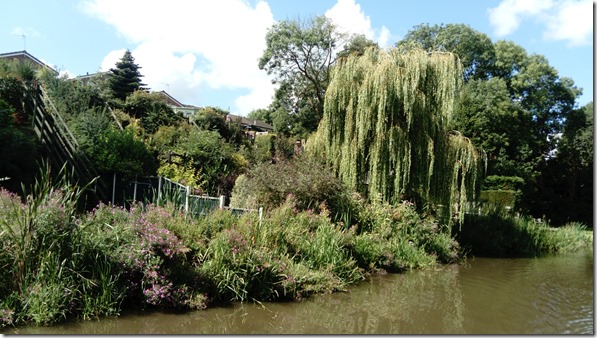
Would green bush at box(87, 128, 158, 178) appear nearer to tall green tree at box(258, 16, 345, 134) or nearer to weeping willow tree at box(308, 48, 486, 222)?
weeping willow tree at box(308, 48, 486, 222)

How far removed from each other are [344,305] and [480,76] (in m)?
28.6

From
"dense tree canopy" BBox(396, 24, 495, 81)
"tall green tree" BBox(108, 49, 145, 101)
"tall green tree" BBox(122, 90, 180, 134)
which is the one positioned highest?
"dense tree canopy" BBox(396, 24, 495, 81)

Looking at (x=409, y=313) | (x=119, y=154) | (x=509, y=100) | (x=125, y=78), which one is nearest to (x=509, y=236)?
(x=409, y=313)

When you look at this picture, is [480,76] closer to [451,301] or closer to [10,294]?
[451,301]

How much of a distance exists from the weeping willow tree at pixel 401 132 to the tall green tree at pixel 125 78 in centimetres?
1544

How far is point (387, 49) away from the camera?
14750 millimetres

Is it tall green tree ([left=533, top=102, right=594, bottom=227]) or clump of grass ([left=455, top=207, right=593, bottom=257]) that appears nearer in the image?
clump of grass ([left=455, top=207, right=593, bottom=257])

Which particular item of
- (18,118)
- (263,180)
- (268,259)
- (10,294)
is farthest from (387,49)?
(10,294)

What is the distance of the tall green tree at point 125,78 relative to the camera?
2602cm

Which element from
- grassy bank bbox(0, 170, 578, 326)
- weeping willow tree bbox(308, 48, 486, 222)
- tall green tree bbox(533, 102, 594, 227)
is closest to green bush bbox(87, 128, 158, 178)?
grassy bank bbox(0, 170, 578, 326)

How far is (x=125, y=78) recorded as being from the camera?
88.6ft

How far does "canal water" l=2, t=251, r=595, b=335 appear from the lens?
6.57 meters

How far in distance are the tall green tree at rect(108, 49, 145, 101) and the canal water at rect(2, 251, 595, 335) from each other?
20.2 meters

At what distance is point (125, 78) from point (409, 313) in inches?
925
